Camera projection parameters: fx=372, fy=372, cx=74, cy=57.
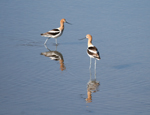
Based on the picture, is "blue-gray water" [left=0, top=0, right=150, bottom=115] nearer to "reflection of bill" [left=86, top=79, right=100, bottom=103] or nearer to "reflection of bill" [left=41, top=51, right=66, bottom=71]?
"reflection of bill" [left=86, top=79, right=100, bottom=103]

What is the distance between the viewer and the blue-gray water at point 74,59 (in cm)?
1011

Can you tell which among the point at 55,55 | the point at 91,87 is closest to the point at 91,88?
the point at 91,87

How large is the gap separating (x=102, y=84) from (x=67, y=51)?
4125 millimetres

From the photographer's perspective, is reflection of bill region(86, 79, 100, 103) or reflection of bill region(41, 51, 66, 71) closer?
reflection of bill region(86, 79, 100, 103)

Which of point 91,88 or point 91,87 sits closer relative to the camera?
point 91,88

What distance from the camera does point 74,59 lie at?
563 inches

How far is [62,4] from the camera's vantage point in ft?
75.1

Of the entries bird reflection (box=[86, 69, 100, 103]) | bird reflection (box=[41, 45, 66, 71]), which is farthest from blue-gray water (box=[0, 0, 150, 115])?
bird reflection (box=[41, 45, 66, 71])

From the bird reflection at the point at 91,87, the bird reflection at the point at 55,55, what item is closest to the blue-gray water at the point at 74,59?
the bird reflection at the point at 91,87

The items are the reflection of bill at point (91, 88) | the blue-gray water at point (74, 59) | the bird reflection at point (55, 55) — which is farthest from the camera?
the bird reflection at point (55, 55)

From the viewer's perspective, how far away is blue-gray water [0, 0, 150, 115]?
33.2ft

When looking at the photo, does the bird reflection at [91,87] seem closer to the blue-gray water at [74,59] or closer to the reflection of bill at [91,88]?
the reflection of bill at [91,88]

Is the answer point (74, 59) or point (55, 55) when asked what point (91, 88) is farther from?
point (55, 55)

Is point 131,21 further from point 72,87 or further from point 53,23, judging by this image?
point 72,87
